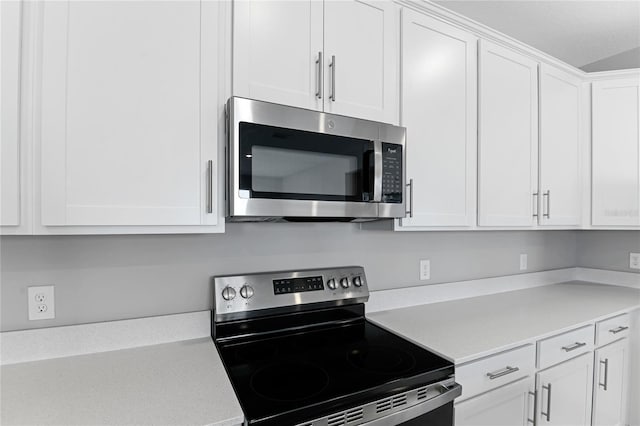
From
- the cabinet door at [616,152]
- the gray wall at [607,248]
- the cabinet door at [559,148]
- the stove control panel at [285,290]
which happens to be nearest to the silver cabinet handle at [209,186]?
the stove control panel at [285,290]

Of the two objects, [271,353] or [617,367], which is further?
[617,367]

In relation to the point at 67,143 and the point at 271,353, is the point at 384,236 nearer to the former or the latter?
the point at 271,353

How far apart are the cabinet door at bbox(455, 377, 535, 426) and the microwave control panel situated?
2.72 feet

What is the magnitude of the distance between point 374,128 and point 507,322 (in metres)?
1.12

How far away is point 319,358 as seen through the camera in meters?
1.23

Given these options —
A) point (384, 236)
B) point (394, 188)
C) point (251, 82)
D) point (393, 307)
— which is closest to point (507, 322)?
point (393, 307)

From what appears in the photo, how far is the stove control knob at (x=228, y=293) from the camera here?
4.51 ft

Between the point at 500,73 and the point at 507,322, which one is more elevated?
the point at 500,73

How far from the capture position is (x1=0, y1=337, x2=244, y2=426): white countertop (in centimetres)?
84

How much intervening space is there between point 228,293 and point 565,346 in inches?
62.2

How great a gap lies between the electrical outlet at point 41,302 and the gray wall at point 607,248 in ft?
11.3

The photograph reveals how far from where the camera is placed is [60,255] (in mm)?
1198

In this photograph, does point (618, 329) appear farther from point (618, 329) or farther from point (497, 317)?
point (497, 317)

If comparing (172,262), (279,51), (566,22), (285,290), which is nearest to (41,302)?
(172,262)
